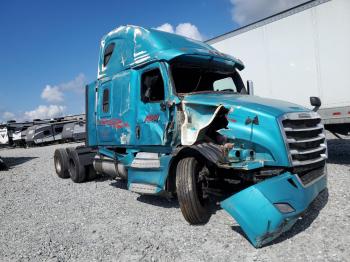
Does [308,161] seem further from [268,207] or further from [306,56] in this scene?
[306,56]

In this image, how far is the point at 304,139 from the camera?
16.1 ft

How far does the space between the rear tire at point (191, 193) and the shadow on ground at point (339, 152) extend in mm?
5507

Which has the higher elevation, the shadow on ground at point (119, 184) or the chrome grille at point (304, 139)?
the chrome grille at point (304, 139)

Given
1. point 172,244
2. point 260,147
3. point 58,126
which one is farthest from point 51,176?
point 58,126

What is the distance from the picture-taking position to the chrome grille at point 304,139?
460 centimetres

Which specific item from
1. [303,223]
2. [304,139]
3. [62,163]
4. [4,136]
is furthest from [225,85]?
[4,136]

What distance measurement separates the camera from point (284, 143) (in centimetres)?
444

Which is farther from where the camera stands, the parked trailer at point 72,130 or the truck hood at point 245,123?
the parked trailer at point 72,130

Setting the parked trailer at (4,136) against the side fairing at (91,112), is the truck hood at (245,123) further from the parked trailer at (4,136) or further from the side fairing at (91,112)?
the parked trailer at (4,136)

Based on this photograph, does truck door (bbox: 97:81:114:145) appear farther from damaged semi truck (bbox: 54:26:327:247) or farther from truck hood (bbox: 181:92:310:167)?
truck hood (bbox: 181:92:310:167)

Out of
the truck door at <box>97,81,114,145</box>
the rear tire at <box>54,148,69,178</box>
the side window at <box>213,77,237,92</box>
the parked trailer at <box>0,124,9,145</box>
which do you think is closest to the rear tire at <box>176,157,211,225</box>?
the side window at <box>213,77,237,92</box>

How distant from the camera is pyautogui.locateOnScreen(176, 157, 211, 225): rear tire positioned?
494 centimetres

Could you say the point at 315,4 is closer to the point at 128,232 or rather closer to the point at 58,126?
the point at 128,232

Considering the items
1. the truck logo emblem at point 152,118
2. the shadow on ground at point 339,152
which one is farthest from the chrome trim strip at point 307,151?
the shadow on ground at point 339,152
